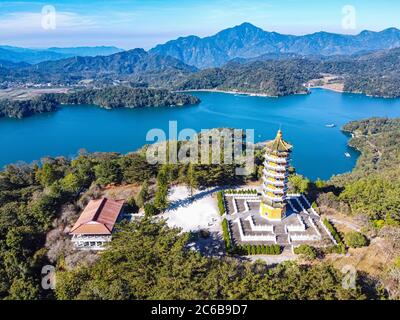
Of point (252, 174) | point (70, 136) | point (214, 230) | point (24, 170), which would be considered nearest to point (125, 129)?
point (70, 136)

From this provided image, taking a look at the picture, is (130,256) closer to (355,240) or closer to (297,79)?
(355,240)

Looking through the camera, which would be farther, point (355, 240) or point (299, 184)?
point (299, 184)

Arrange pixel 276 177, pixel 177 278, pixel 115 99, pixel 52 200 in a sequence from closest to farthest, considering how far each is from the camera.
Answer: pixel 177 278 < pixel 276 177 < pixel 52 200 < pixel 115 99

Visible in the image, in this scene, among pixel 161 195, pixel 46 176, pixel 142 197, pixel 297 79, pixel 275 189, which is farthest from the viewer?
pixel 297 79

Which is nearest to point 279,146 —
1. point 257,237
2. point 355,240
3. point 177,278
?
point 257,237

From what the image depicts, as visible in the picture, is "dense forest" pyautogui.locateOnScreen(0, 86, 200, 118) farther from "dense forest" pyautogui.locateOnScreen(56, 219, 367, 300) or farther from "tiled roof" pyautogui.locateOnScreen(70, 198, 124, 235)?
"dense forest" pyautogui.locateOnScreen(56, 219, 367, 300)

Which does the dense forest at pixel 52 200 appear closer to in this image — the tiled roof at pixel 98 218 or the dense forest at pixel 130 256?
the dense forest at pixel 130 256

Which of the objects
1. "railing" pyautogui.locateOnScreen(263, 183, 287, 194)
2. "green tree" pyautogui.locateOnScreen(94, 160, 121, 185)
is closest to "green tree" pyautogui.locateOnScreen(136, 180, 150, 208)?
"green tree" pyautogui.locateOnScreen(94, 160, 121, 185)
